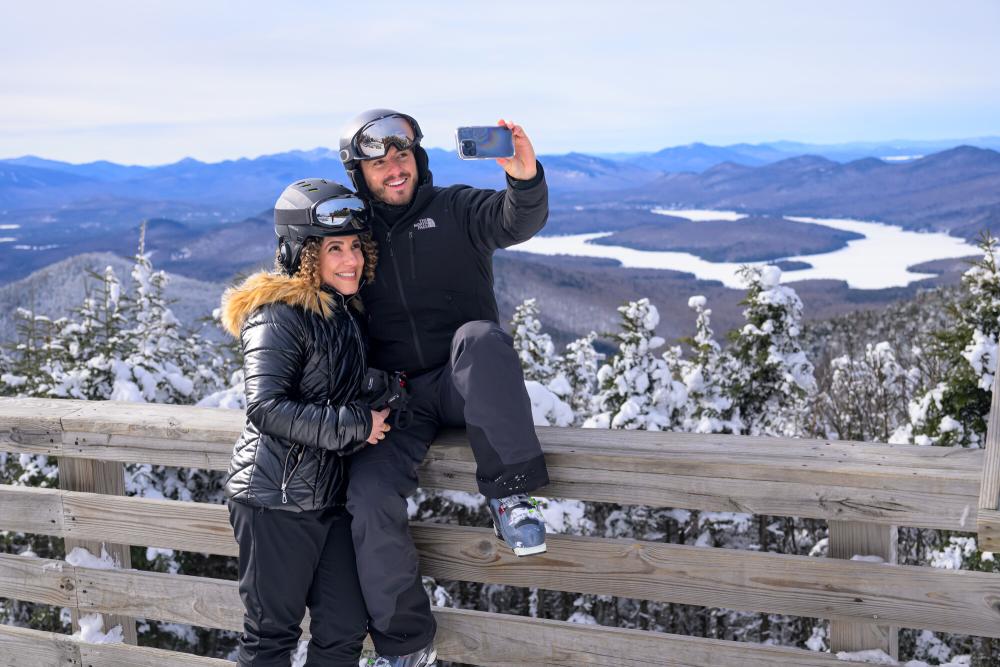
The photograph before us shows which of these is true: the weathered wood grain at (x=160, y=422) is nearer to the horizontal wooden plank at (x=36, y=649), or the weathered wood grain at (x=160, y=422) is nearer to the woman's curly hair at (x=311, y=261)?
the woman's curly hair at (x=311, y=261)

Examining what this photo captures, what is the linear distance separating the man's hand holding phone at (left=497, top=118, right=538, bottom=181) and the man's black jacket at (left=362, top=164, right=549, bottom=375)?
52 mm

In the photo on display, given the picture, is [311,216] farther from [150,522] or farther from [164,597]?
[164,597]

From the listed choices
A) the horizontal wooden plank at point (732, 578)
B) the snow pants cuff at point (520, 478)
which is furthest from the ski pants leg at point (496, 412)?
the horizontal wooden plank at point (732, 578)

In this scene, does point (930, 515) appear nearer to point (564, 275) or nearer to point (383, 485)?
point (383, 485)

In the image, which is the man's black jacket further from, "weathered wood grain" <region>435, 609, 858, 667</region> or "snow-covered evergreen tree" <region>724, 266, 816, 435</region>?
"snow-covered evergreen tree" <region>724, 266, 816, 435</region>

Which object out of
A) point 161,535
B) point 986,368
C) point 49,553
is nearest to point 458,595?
point 49,553

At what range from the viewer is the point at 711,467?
2779mm

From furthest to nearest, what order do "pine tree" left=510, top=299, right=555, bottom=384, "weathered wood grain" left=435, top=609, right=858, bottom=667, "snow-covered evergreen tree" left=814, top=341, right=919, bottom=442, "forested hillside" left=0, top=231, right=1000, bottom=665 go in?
1. "snow-covered evergreen tree" left=814, top=341, right=919, bottom=442
2. "pine tree" left=510, top=299, right=555, bottom=384
3. "forested hillside" left=0, top=231, right=1000, bottom=665
4. "weathered wood grain" left=435, top=609, right=858, bottom=667

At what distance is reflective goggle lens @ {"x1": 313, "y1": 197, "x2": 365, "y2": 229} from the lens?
10.8 feet

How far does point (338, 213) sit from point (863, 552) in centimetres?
217

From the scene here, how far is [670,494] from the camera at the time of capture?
9.39 feet

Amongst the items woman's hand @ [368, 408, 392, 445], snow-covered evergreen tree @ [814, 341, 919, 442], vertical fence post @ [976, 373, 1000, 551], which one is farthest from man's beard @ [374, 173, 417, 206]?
snow-covered evergreen tree @ [814, 341, 919, 442]

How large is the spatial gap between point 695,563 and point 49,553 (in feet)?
35.2

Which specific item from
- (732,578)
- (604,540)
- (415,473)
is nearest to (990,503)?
(732,578)
